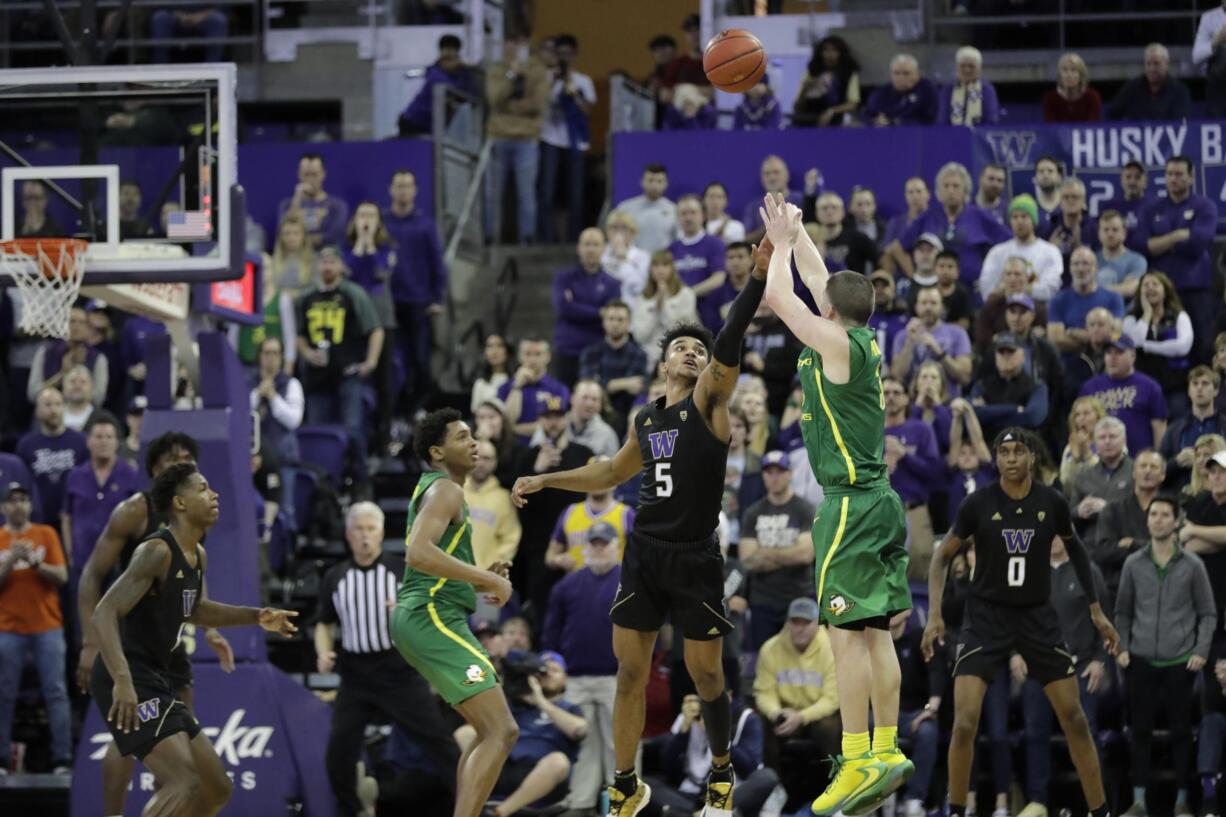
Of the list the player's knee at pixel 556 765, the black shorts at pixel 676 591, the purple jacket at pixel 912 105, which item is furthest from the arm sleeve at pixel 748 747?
the purple jacket at pixel 912 105

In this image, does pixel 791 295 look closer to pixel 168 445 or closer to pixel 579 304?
pixel 168 445

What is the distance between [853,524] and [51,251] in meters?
5.99

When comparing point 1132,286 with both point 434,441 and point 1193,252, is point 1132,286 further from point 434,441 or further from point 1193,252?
point 434,441

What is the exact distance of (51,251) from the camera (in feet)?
41.9

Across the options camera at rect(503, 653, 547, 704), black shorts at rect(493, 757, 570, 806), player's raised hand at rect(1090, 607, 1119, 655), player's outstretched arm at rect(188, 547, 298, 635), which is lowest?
black shorts at rect(493, 757, 570, 806)

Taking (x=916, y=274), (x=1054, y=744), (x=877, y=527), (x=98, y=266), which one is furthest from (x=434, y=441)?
(x=916, y=274)

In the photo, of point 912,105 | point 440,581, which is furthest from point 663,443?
point 912,105

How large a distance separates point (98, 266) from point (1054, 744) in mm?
7490

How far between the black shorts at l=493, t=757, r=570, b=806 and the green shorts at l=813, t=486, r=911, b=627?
4.91 m

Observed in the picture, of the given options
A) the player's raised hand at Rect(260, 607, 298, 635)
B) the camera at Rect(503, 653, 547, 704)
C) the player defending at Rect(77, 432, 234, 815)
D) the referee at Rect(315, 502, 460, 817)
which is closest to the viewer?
the player's raised hand at Rect(260, 607, 298, 635)

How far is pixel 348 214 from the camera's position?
1981cm

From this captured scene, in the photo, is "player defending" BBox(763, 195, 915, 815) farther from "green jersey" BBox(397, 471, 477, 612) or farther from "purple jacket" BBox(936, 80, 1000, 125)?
"purple jacket" BBox(936, 80, 1000, 125)

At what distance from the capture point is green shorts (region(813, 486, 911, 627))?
31.2 feet

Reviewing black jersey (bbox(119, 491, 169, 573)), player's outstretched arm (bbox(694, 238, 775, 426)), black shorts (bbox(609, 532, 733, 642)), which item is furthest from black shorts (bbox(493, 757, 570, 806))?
player's outstretched arm (bbox(694, 238, 775, 426))
